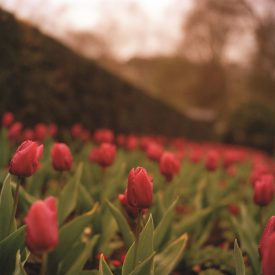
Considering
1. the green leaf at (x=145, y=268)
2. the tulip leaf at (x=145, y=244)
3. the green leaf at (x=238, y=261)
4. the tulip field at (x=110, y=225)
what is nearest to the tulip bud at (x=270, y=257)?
the tulip field at (x=110, y=225)

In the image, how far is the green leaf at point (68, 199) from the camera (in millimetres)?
1726

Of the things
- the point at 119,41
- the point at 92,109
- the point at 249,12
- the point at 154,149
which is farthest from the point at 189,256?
the point at 249,12

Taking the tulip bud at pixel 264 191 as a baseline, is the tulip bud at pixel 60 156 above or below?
above

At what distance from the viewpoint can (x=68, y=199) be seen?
1.75 meters

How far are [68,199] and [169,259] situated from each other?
0.59 m

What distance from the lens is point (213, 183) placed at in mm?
2959

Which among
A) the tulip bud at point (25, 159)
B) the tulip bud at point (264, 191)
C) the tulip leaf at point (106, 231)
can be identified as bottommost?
the tulip leaf at point (106, 231)

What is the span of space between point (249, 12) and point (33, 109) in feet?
67.5

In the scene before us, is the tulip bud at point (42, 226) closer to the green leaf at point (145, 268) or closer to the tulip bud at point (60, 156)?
the green leaf at point (145, 268)

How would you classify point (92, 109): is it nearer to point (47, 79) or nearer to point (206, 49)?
point (47, 79)

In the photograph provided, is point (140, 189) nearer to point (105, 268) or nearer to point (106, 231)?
point (105, 268)

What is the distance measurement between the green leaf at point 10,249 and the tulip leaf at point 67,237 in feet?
0.82

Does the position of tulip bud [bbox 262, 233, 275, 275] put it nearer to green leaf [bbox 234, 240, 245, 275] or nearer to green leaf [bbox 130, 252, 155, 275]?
green leaf [bbox 234, 240, 245, 275]

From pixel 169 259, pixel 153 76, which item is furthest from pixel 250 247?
pixel 153 76
